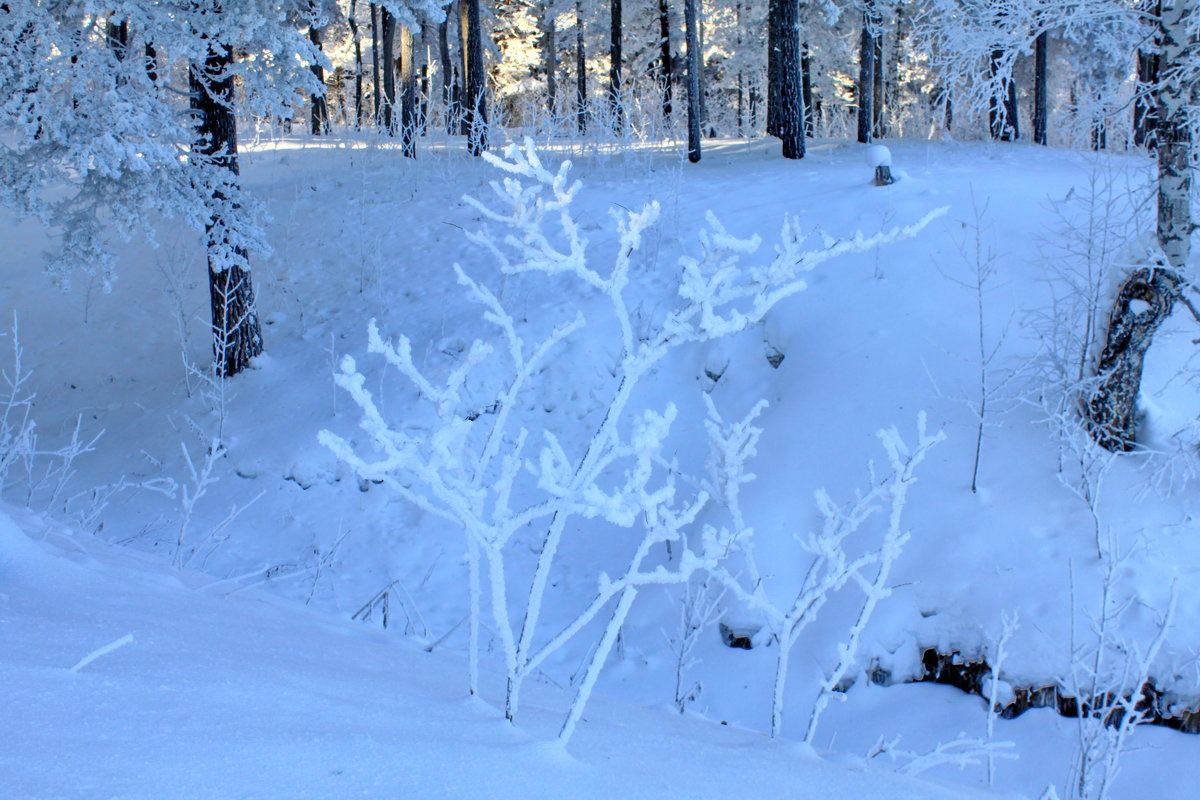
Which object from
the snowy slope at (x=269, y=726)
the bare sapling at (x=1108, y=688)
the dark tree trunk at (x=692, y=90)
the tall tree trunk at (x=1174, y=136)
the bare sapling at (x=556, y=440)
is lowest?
the bare sapling at (x=1108, y=688)

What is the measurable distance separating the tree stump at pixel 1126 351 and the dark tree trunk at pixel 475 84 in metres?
10.1

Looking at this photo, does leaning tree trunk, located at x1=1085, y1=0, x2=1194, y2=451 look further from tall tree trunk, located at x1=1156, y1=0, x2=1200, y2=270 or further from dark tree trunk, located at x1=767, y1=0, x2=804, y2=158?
dark tree trunk, located at x1=767, y1=0, x2=804, y2=158

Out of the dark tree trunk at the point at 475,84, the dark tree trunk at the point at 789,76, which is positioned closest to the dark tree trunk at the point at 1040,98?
the dark tree trunk at the point at 789,76

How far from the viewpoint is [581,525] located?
8.20 metres

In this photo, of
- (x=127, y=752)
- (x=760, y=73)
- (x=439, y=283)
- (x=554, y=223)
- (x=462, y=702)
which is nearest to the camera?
(x=127, y=752)

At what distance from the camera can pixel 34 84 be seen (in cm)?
732

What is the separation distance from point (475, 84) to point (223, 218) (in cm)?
744

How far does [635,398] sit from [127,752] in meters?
7.51

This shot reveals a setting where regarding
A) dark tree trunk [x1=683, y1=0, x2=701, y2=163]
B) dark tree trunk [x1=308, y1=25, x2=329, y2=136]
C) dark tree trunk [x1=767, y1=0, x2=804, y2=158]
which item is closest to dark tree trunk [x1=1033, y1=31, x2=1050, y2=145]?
dark tree trunk [x1=767, y1=0, x2=804, y2=158]

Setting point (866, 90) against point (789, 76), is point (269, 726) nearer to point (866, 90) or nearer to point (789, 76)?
point (789, 76)

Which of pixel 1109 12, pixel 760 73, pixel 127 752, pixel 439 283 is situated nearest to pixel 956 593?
pixel 1109 12

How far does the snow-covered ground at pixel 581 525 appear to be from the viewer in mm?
1941

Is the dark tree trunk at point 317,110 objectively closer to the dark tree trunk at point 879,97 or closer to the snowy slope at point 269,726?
the dark tree trunk at point 879,97

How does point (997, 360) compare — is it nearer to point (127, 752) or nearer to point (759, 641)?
point (759, 641)
